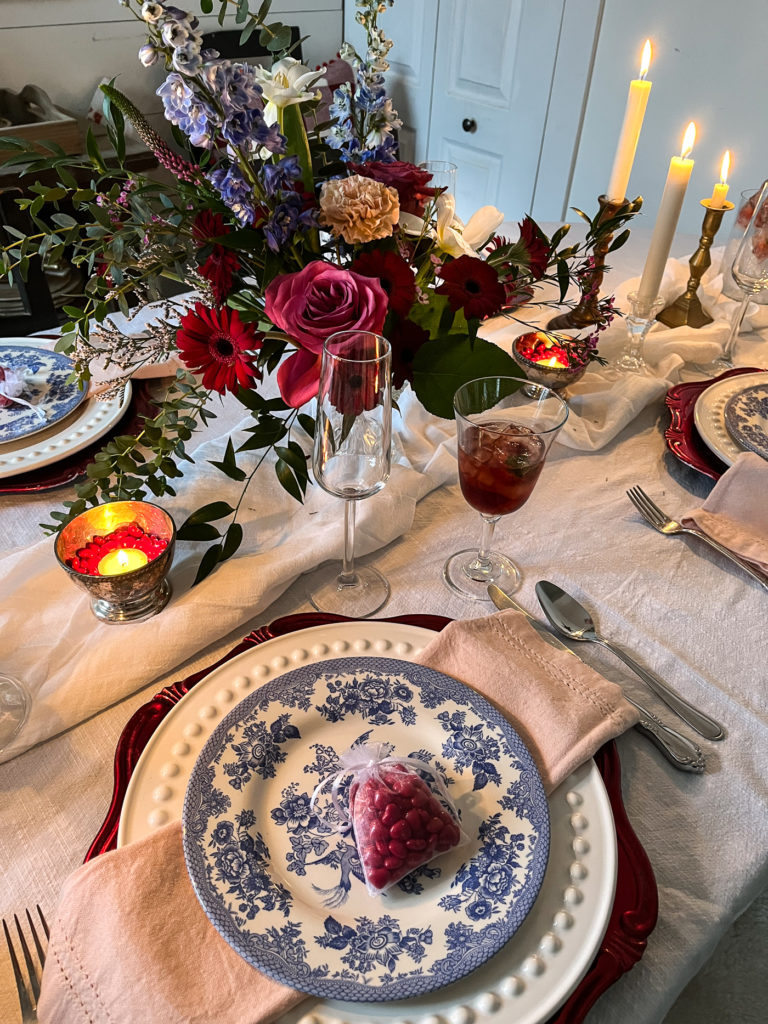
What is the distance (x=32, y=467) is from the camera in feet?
2.84

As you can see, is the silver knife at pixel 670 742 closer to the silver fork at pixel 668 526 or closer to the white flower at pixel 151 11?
the silver fork at pixel 668 526

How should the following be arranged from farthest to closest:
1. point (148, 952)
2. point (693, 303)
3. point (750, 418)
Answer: point (693, 303) → point (750, 418) → point (148, 952)

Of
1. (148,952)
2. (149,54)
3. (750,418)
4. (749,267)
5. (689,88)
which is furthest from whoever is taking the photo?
(689,88)

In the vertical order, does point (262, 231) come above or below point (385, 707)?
above

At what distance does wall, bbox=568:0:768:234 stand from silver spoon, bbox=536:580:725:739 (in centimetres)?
179

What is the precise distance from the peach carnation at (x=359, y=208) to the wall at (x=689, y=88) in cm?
179

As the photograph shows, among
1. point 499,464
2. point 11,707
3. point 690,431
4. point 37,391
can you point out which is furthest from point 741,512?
point 37,391

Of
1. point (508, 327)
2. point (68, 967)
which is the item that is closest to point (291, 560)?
point (68, 967)

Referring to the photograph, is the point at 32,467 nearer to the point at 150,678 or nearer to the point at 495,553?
the point at 150,678

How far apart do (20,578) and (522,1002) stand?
57cm

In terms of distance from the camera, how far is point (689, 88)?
7.39 ft

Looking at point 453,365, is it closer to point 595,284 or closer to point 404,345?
point 404,345

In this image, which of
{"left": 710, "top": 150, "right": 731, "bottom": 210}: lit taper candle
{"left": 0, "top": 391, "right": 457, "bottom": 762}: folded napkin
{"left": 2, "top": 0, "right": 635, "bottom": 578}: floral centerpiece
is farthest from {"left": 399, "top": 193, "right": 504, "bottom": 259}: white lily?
{"left": 710, "top": 150, "right": 731, "bottom": 210}: lit taper candle

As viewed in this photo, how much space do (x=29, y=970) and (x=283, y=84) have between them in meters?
0.67
